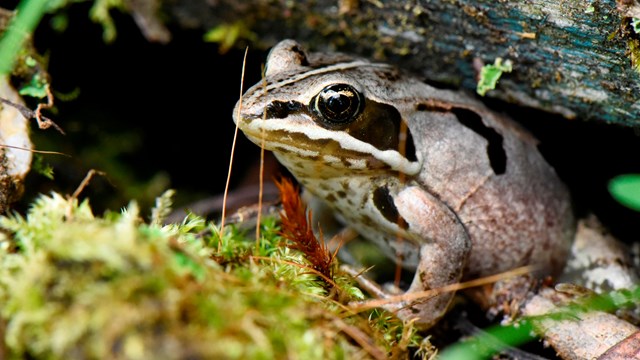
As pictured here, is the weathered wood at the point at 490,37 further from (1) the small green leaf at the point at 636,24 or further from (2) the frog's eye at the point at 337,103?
(2) the frog's eye at the point at 337,103

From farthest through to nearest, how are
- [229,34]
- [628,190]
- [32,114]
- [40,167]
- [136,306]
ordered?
[229,34] < [40,167] < [32,114] < [628,190] < [136,306]

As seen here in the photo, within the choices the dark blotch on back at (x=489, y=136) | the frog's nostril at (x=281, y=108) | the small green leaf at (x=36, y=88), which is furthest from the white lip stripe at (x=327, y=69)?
the small green leaf at (x=36, y=88)

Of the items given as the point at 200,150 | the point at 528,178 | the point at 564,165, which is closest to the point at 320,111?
the point at 528,178

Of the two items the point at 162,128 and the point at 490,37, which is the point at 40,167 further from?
the point at 490,37

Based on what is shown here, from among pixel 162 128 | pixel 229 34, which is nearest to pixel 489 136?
pixel 229 34

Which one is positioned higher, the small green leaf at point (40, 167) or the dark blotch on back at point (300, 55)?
the dark blotch on back at point (300, 55)

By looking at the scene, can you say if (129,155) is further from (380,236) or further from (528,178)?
(528,178)

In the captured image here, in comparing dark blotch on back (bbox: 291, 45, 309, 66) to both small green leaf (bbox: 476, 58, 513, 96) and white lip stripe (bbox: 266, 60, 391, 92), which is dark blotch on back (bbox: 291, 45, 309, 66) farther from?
small green leaf (bbox: 476, 58, 513, 96)

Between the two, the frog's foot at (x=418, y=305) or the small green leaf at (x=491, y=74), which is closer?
the frog's foot at (x=418, y=305)
